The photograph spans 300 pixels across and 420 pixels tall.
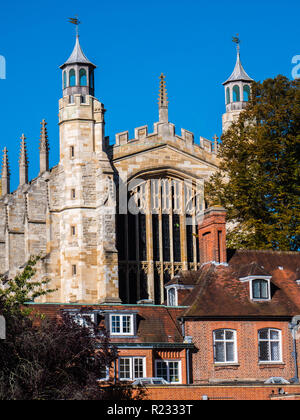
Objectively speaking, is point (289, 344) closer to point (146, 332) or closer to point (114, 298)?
point (146, 332)

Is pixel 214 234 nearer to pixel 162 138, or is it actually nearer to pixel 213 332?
pixel 213 332

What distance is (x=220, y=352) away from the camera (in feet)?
123

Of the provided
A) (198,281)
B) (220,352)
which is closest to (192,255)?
(198,281)

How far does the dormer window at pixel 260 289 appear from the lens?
→ 129ft

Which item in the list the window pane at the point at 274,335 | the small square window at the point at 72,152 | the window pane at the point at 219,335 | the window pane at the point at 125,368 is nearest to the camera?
the window pane at the point at 125,368

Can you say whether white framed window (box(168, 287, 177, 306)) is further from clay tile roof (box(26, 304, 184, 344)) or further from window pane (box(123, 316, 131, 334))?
window pane (box(123, 316, 131, 334))

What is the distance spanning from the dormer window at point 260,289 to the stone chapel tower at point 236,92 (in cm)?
2056

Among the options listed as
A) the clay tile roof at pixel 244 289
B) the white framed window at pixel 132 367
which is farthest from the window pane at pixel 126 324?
the clay tile roof at pixel 244 289

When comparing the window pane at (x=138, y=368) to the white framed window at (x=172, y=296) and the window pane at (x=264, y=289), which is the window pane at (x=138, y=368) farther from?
the window pane at (x=264, y=289)

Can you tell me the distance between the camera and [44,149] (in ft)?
187

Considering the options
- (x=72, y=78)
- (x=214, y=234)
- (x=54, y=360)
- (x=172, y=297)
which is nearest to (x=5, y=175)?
(x=72, y=78)

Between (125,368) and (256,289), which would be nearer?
(125,368)

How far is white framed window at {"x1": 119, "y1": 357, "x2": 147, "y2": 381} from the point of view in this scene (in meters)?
36.2

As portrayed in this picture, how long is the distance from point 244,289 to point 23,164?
75.4 ft
